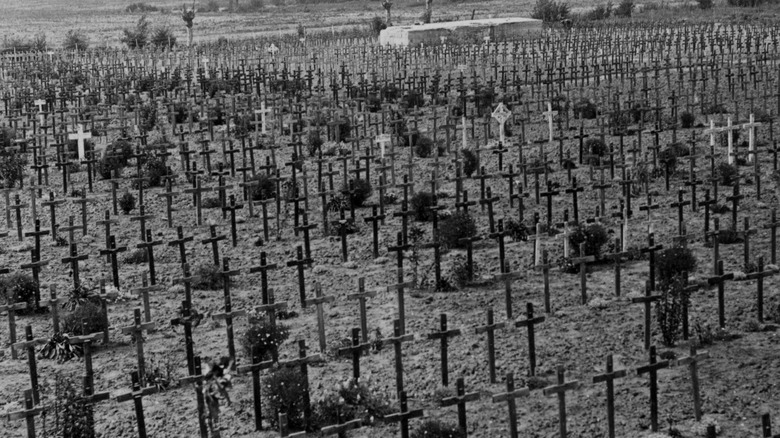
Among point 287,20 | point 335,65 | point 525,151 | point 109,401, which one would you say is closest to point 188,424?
point 109,401

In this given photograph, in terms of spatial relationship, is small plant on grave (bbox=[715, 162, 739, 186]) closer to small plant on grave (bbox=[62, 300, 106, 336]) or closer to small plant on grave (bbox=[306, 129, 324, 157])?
small plant on grave (bbox=[306, 129, 324, 157])

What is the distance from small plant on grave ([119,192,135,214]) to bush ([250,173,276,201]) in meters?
2.41

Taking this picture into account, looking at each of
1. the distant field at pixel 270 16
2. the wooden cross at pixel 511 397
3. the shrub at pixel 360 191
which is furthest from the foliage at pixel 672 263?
the distant field at pixel 270 16

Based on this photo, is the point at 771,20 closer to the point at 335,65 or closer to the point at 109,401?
the point at 335,65

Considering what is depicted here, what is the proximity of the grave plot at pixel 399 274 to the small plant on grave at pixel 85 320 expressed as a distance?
0.04m

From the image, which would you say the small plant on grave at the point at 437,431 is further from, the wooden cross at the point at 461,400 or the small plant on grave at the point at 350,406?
the small plant on grave at the point at 350,406

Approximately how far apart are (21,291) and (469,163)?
1217 centimetres

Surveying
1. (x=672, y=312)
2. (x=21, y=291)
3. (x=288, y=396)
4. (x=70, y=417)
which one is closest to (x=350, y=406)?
(x=288, y=396)

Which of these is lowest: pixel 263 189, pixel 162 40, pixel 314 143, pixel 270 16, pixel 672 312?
pixel 672 312

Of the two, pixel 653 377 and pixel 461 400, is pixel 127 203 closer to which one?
pixel 461 400

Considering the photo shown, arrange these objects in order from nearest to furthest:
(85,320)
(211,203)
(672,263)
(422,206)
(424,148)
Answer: (85,320) → (672,263) → (422,206) → (211,203) → (424,148)

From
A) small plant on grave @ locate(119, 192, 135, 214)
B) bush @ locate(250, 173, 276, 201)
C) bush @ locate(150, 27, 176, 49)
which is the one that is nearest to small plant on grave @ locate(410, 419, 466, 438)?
bush @ locate(250, 173, 276, 201)

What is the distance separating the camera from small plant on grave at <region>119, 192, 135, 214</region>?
93.6 feet

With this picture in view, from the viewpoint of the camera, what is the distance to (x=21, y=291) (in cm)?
2128
